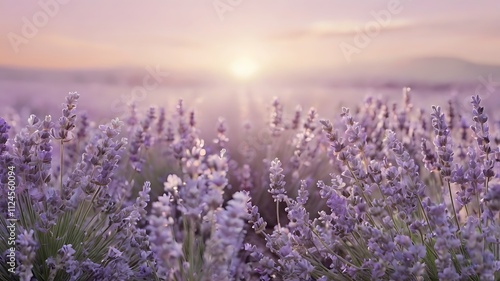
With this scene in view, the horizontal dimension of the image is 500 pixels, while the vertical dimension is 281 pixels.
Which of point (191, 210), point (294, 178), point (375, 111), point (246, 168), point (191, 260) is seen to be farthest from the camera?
point (375, 111)

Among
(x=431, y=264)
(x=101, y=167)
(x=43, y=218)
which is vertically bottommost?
(x=431, y=264)

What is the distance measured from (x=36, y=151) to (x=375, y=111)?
8.12 ft

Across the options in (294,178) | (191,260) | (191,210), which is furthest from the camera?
(294,178)

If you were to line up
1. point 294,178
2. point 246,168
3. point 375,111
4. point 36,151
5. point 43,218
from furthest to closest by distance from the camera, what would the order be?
1. point 375,111
2. point 294,178
3. point 246,168
4. point 36,151
5. point 43,218

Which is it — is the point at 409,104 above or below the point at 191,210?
above

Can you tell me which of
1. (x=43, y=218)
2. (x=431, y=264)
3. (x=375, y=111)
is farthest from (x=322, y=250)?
(x=375, y=111)

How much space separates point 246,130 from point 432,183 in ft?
4.68

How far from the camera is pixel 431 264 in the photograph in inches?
82.8

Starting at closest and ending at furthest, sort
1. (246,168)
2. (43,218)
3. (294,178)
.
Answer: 1. (43,218)
2. (246,168)
3. (294,178)

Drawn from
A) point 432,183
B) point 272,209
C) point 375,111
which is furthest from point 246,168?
point 375,111

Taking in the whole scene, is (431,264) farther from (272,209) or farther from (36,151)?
(272,209)

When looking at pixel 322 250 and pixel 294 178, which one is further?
pixel 294 178

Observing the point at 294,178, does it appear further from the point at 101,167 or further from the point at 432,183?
the point at 101,167

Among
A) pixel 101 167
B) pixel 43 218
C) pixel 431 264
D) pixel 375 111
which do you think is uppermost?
pixel 375 111
